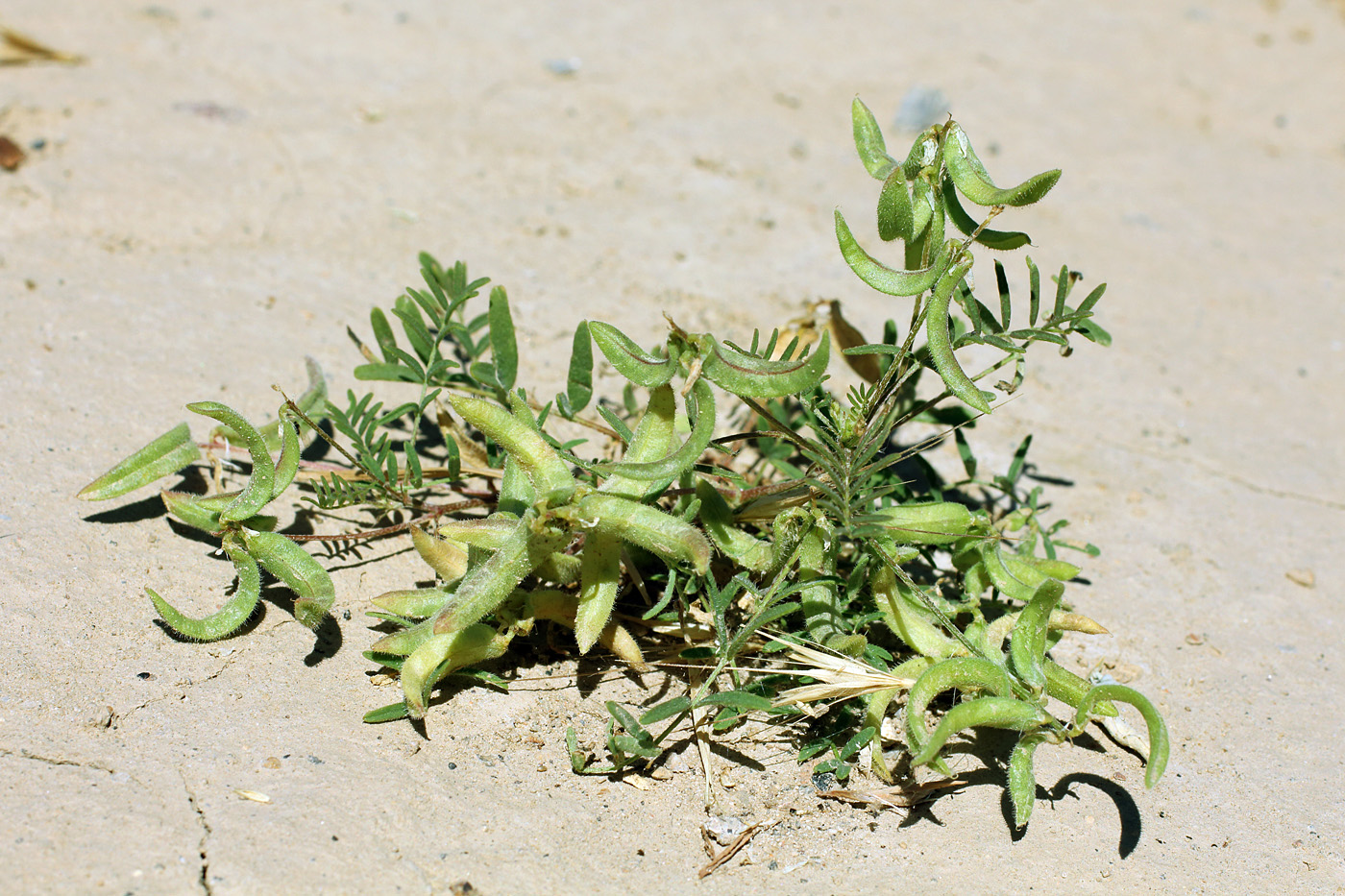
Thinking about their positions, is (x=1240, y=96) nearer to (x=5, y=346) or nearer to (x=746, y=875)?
(x=746, y=875)

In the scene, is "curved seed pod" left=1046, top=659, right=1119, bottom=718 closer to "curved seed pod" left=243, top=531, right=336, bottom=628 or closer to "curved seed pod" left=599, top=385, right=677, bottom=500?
"curved seed pod" left=599, top=385, right=677, bottom=500

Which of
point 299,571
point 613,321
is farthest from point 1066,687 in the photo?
point 613,321

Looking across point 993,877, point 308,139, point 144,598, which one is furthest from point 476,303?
point 993,877

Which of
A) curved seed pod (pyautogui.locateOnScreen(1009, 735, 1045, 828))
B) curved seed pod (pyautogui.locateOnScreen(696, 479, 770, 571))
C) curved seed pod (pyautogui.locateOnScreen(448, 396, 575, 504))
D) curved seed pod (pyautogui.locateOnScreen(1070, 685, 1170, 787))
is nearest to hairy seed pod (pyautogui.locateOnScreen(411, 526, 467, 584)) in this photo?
curved seed pod (pyautogui.locateOnScreen(448, 396, 575, 504))

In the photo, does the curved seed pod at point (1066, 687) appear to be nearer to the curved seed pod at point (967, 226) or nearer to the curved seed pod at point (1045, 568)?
the curved seed pod at point (1045, 568)

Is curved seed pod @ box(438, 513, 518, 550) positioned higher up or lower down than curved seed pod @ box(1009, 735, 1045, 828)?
higher up

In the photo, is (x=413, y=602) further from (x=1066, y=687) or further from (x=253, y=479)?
(x=1066, y=687)
